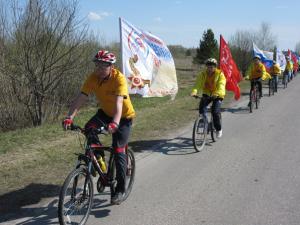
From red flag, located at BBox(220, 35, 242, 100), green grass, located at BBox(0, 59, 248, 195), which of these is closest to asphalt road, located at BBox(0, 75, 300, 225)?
green grass, located at BBox(0, 59, 248, 195)

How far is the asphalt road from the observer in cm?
506

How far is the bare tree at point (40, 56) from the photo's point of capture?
11.0m

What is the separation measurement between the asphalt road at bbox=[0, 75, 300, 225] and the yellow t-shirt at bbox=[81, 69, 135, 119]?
4.06 feet

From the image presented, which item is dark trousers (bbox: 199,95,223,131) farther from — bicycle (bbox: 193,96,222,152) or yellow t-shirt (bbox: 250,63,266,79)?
yellow t-shirt (bbox: 250,63,266,79)

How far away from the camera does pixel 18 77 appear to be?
11305 millimetres

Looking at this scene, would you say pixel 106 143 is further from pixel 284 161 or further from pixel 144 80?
pixel 284 161

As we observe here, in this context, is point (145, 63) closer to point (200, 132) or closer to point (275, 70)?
point (200, 132)

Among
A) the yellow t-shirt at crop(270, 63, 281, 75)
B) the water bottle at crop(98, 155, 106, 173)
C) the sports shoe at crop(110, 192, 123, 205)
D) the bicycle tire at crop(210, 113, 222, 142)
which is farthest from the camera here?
the yellow t-shirt at crop(270, 63, 281, 75)

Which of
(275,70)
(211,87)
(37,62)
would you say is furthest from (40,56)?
(275,70)

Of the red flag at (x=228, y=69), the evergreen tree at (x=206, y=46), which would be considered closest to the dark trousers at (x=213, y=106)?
the red flag at (x=228, y=69)

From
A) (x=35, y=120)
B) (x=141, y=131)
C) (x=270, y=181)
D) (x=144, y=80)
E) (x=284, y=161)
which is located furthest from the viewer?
(x=35, y=120)

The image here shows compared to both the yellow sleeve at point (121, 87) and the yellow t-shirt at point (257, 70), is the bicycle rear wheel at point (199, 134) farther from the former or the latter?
the yellow t-shirt at point (257, 70)

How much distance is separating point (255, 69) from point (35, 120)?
7.94 m

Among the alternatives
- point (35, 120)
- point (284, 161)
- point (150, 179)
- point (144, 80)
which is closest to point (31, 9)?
point (35, 120)
